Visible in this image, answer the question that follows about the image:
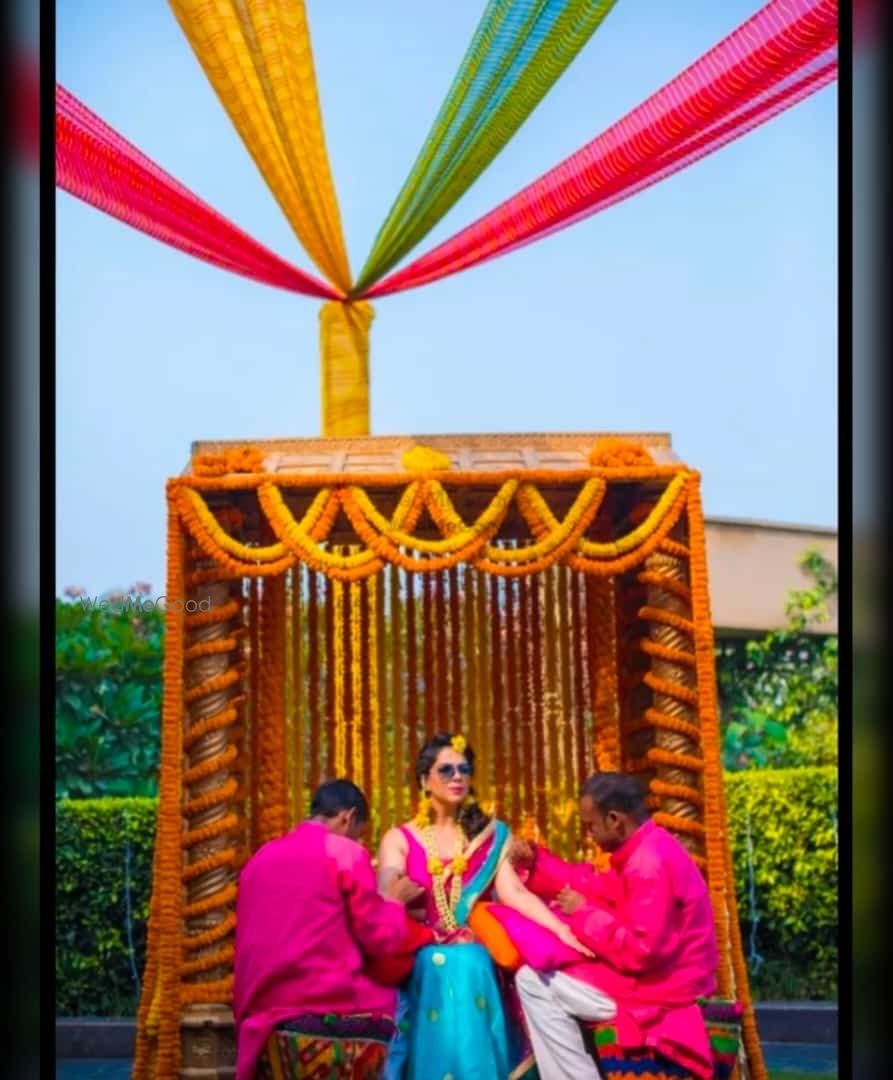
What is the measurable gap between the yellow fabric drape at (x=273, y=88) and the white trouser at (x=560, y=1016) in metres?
2.69

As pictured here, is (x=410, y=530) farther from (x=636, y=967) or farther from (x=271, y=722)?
(x=636, y=967)

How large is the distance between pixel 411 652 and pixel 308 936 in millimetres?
1535

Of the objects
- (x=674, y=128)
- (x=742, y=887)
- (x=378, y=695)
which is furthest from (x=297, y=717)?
(x=742, y=887)

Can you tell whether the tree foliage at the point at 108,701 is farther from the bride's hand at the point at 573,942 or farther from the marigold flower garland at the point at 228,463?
the bride's hand at the point at 573,942

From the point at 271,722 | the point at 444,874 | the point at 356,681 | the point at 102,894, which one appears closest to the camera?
the point at 444,874

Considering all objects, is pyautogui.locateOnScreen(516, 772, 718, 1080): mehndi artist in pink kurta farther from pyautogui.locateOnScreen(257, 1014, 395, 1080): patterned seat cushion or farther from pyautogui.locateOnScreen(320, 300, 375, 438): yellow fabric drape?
pyautogui.locateOnScreen(320, 300, 375, 438): yellow fabric drape

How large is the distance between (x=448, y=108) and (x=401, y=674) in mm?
2076

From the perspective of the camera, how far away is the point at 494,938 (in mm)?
5336

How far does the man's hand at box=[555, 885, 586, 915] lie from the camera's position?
5.44 meters

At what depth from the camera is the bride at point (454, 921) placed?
17.2ft

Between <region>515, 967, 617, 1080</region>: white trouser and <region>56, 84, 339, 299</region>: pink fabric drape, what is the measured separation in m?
2.62

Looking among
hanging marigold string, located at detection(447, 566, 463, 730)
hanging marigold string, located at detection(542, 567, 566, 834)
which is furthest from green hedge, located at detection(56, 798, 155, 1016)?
hanging marigold string, located at detection(542, 567, 566, 834)

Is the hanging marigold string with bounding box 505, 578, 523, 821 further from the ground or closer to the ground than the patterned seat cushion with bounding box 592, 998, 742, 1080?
further from the ground

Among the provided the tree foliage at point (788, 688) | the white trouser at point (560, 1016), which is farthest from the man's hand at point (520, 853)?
the tree foliage at point (788, 688)
